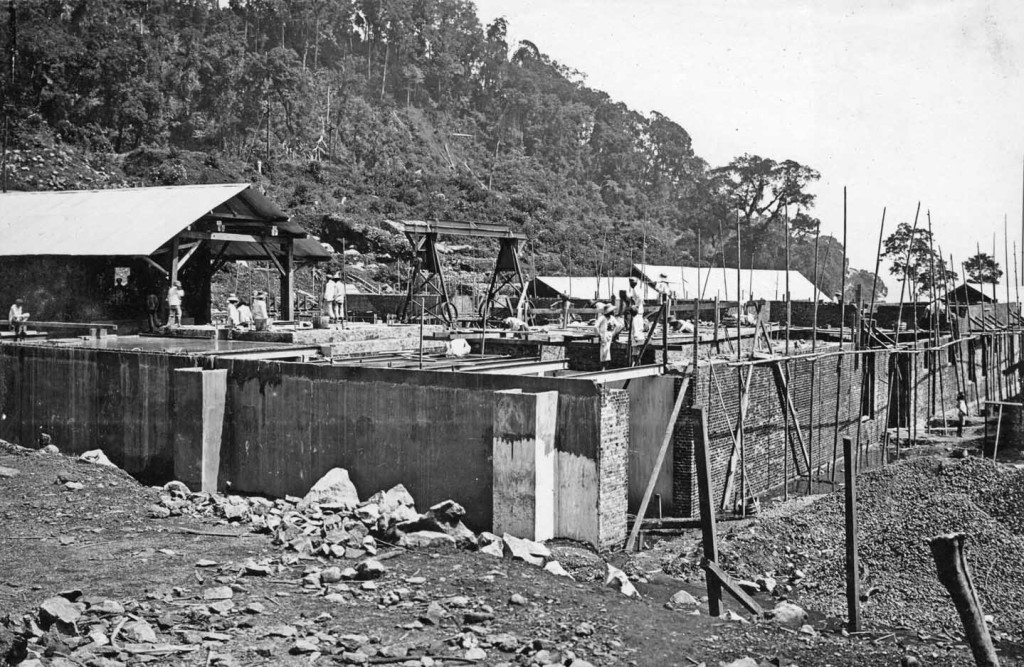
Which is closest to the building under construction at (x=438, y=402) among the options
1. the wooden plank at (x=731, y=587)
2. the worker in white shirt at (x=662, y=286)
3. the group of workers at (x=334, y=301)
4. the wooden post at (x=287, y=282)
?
the worker in white shirt at (x=662, y=286)

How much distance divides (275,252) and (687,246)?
52084 mm

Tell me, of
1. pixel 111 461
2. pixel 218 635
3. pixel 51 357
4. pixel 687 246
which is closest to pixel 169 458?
pixel 111 461

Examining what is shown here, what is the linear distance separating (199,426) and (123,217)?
9.87 m

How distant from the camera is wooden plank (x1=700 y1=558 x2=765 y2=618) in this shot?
32.5 feet

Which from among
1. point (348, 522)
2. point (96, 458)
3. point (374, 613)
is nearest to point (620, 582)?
point (374, 613)

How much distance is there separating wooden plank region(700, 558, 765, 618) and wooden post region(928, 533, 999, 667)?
3201 millimetres

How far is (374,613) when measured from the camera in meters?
9.41

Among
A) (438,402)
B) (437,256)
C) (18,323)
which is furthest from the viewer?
(437,256)

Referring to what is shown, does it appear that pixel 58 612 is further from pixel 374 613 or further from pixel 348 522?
pixel 348 522

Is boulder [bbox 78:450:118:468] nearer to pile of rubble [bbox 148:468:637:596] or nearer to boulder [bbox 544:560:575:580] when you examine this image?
pile of rubble [bbox 148:468:637:596]

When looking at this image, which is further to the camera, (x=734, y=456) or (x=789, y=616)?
(x=734, y=456)

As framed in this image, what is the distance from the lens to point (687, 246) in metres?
73.6

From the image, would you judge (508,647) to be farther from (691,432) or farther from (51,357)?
(51,357)

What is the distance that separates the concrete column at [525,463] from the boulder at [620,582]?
4.71 ft
